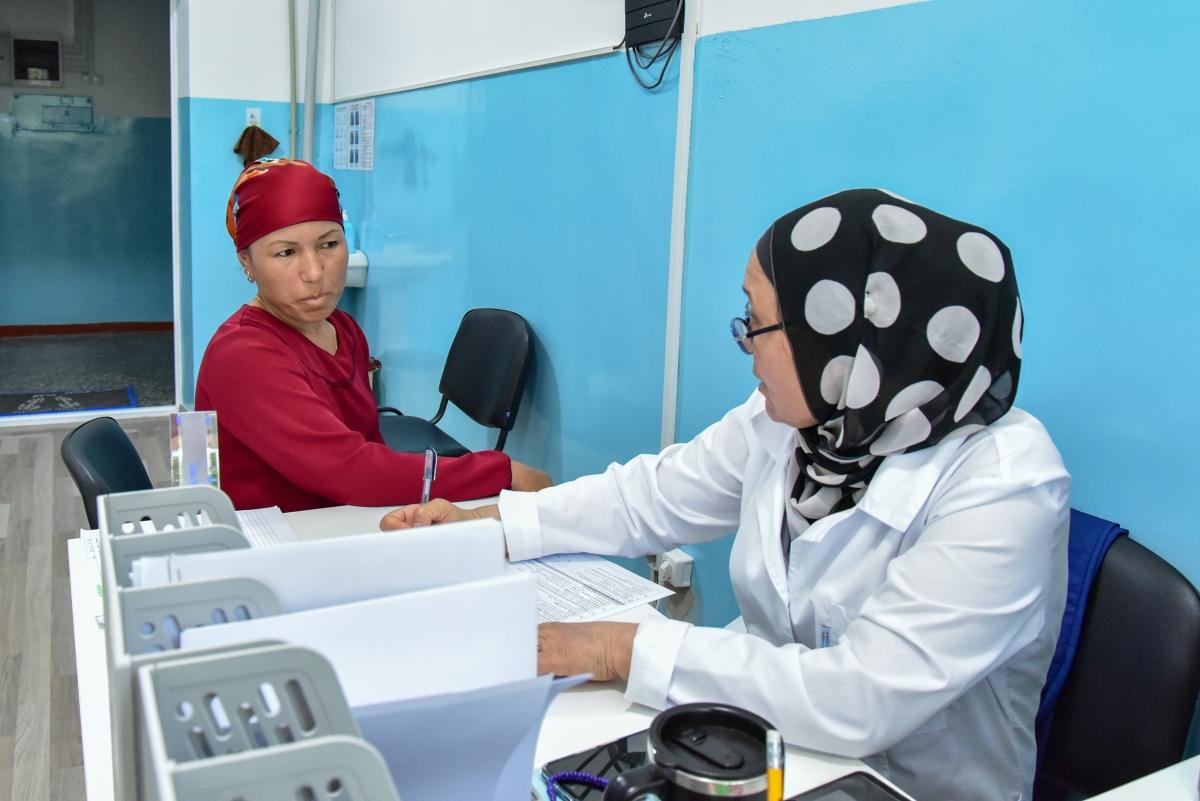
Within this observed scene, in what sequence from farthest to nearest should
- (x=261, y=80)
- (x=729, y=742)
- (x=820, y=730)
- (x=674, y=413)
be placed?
(x=261, y=80), (x=674, y=413), (x=820, y=730), (x=729, y=742)

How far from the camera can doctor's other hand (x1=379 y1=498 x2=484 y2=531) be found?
1.52 m

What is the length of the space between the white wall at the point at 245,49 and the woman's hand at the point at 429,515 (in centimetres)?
335

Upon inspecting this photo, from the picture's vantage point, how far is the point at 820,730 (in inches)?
40.1

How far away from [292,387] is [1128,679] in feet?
4.39

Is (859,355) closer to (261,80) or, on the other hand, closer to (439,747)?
(439,747)

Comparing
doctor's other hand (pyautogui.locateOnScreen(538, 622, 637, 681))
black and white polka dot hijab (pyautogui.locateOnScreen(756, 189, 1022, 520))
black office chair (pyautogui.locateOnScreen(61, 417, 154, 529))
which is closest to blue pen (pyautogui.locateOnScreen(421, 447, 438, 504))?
black office chair (pyautogui.locateOnScreen(61, 417, 154, 529))

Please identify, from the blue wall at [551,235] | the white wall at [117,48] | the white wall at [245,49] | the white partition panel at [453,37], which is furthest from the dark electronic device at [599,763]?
the white wall at [117,48]

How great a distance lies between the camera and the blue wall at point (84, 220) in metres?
6.43

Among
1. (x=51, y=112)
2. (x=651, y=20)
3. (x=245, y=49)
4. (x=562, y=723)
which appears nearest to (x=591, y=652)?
(x=562, y=723)

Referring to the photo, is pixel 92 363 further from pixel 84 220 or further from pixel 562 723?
pixel 562 723

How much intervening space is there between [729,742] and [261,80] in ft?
Answer: 14.1

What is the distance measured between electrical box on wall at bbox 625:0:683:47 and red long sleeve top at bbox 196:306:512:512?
1.00 m

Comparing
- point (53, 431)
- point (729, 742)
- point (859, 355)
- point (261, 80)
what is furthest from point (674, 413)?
point (53, 431)

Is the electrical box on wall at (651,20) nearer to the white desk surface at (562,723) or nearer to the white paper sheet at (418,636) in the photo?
the white desk surface at (562,723)
